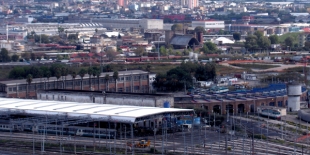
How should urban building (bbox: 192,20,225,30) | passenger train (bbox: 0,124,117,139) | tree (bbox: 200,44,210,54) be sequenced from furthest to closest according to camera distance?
urban building (bbox: 192,20,225,30) → tree (bbox: 200,44,210,54) → passenger train (bbox: 0,124,117,139)

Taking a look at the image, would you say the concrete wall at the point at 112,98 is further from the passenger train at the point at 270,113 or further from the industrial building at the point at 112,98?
the passenger train at the point at 270,113

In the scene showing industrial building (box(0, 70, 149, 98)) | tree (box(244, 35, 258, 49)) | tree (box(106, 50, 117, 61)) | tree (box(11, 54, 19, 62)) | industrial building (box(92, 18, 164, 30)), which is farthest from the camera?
industrial building (box(92, 18, 164, 30))

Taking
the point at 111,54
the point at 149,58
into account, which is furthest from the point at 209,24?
the point at 149,58

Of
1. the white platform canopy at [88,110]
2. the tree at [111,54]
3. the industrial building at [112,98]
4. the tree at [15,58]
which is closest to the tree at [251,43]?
the tree at [111,54]

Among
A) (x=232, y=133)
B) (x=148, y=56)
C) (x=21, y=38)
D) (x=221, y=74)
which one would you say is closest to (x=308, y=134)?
(x=232, y=133)

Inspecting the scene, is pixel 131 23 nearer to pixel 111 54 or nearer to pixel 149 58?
pixel 111 54

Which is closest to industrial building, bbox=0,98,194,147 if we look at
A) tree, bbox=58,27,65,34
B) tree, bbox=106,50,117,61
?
tree, bbox=106,50,117,61

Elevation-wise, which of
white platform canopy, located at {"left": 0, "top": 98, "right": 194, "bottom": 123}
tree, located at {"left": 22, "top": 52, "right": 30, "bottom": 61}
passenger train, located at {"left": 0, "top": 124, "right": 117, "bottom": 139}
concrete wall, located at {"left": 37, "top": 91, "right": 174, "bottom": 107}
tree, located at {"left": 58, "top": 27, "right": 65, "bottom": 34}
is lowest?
tree, located at {"left": 22, "top": 52, "right": 30, "bottom": 61}

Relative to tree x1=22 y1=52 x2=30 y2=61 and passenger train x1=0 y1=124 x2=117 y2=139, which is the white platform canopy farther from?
tree x1=22 y1=52 x2=30 y2=61
